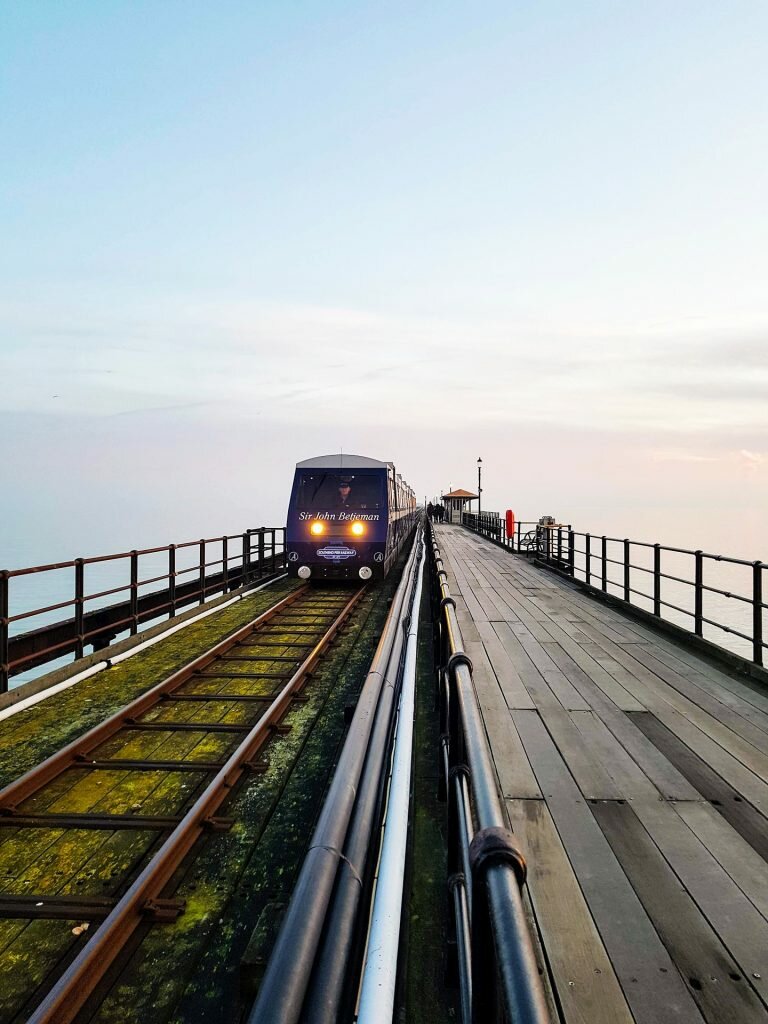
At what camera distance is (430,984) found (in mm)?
2432

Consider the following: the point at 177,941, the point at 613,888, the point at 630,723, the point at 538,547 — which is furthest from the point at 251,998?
the point at 538,547

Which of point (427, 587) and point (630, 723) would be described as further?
point (427, 587)

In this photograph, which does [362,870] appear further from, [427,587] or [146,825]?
[427,587]

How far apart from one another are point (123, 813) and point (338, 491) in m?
11.1

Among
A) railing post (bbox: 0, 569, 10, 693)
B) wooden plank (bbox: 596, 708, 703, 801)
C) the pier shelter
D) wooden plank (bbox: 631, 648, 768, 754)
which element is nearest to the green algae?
railing post (bbox: 0, 569, 10, 693)

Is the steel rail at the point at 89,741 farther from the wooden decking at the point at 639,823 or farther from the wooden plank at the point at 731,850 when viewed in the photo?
the wooden plank at the point at 731,850

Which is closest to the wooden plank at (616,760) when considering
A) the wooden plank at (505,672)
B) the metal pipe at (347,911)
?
the wooden plank at (505,672)

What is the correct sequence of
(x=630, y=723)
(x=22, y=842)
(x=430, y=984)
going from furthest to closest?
1. (x=630, y=723)
2. (x=22, y=842)
3. (x=430, y=984)

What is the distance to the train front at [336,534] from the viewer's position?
47.3ft

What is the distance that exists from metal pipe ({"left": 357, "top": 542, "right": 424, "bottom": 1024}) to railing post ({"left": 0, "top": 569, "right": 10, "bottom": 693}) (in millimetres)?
4480

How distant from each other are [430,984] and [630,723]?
9.11 ft

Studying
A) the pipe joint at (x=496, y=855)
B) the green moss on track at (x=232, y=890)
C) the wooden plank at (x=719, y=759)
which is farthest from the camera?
the wooden plank at (x=719, y=759)

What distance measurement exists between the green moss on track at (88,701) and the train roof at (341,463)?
18.8 ft

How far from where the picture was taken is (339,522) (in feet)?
47.7
